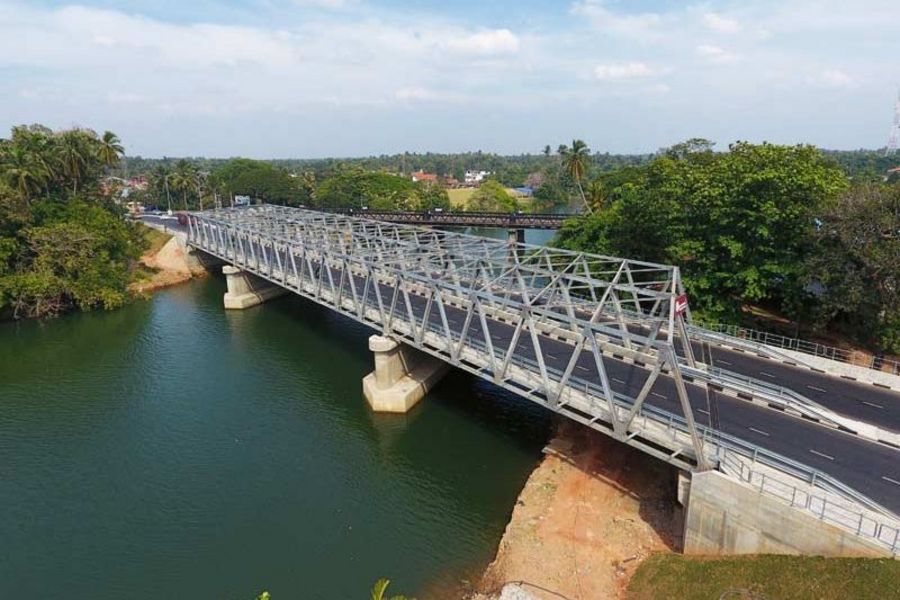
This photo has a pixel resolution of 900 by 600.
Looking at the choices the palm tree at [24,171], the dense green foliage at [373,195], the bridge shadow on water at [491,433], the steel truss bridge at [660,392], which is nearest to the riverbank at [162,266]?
the palm tree at [24,171]

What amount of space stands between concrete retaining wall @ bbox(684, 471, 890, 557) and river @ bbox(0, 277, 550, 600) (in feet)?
35.5

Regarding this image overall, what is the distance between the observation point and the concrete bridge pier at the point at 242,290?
232ft

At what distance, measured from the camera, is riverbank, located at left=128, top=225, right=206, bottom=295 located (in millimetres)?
82688

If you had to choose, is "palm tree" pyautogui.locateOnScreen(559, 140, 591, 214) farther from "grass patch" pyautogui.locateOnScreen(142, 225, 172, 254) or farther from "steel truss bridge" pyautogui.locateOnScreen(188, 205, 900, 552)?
"grass patch" pyautogui.locateOnScreen(142, 225, 172, 254)

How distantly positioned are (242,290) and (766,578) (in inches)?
2653

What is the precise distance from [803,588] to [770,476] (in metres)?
4.74

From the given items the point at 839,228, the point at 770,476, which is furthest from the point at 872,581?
the point at 839,228

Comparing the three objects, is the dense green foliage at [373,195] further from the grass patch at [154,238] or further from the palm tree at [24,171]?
the palm tree at [24,171]

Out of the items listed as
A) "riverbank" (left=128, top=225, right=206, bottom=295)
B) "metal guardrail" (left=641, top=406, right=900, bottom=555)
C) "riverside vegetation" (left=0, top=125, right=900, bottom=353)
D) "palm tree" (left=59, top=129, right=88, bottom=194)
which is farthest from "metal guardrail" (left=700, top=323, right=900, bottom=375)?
"palm tree" (left=59, top=129, right=88, bottom=194)

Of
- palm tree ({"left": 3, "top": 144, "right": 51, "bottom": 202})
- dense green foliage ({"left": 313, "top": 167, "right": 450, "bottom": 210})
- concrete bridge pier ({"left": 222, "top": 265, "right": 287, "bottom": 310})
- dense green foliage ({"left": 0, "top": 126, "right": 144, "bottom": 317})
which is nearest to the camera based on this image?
dense green foliage ({"left": 0, "top": 126, "right": 144, "bottom": 317})

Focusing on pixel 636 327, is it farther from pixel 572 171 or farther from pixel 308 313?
pixel 572 171

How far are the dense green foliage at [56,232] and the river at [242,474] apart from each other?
1347cm

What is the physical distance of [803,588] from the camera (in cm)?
2036

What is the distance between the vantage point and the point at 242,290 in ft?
236
